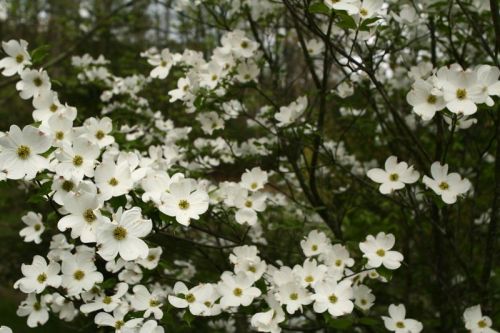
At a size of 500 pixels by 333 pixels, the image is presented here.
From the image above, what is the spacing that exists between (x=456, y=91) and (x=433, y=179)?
42 cm

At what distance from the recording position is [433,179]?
187 cm

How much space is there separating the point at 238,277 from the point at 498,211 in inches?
45.7

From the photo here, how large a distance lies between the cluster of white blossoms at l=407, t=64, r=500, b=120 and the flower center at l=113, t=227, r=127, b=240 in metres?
1.01

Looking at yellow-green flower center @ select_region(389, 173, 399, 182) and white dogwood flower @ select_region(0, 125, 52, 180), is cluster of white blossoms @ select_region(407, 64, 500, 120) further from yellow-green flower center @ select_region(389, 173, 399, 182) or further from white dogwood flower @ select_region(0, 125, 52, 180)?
white dogwood flower @ select_region(0, 125, 52, 180)

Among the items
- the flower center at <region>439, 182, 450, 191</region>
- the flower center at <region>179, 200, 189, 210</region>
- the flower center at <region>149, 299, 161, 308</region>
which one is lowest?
the flower center at <region>149, 299, 161, 308</region>

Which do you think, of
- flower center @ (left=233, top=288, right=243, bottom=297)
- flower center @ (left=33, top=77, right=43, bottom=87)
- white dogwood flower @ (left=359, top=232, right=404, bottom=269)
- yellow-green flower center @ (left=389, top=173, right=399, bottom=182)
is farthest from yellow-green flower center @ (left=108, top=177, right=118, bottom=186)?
Result: yellow-green flower center @ (left=389, top=173, right=399, bottom=182)

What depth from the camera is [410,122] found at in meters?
3.60

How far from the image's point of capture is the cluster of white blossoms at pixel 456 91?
60.8 inches

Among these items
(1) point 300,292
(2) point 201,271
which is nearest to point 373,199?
(2) point 201,271

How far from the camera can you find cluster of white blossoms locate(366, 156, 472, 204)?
5.88ft

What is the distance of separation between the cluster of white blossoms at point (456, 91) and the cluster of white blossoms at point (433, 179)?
0.28 m

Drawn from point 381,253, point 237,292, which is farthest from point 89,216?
point 381,253

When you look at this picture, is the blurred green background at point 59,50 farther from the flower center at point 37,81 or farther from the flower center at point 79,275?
the flower center at point 79,275

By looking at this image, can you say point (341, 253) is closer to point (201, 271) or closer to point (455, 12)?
point (455, 12)
